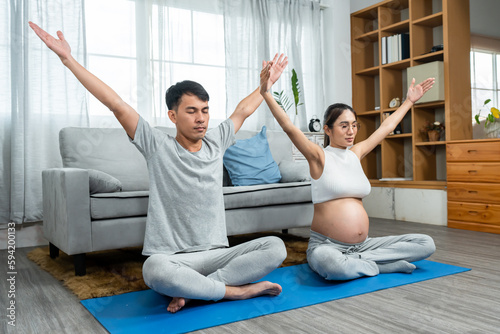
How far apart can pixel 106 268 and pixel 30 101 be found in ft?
4.99

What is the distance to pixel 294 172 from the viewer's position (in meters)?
3.17

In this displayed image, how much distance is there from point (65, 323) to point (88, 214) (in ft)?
2.58

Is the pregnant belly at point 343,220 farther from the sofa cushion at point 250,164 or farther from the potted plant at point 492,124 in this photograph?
the potted plant at point 492,124

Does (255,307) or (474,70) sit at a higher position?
(474,70)

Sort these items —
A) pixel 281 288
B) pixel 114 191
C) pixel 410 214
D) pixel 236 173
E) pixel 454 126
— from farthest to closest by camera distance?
pixel 410 214, pixel 454 126, pixel 236 173, pixel 114 191, pixel 281 288

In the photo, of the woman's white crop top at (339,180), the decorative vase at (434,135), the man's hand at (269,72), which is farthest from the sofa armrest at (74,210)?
the decorative vase at (434,135)

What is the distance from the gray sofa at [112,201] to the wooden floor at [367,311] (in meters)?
0.29

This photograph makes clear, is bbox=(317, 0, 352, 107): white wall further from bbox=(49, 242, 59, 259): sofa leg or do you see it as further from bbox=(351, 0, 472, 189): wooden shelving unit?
bbox=(49, 242, 59, 259): sofa leg

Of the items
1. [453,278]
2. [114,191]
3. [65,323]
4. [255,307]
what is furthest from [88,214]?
[453,278]

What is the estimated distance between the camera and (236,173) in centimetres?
308

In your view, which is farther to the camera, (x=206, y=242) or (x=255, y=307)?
(x=206, y=242)

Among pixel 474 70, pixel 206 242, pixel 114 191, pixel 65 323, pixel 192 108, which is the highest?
pixel 474 70

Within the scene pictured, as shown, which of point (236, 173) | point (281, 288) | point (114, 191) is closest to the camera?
point (281, 288)

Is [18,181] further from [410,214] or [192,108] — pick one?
[410,214]
